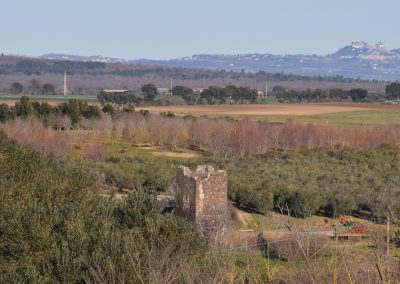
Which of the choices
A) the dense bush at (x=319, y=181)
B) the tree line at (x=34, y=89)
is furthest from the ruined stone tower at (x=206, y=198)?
the tree line at (x=34, y=89)

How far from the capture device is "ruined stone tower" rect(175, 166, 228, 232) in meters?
22.5

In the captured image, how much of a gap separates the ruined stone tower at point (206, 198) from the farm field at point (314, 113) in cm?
4782

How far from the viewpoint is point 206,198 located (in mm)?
22719

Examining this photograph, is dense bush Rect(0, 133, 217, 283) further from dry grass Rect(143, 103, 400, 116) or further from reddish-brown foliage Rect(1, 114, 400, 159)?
dry grass Rect(143, 103, 400, 116)

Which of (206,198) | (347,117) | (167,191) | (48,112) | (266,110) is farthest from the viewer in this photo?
(266,110)

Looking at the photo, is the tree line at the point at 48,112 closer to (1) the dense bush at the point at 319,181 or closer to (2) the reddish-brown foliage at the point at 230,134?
(2) the reddish-brown foliage at the point at 230,134

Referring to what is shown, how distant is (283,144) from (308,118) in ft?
59.4

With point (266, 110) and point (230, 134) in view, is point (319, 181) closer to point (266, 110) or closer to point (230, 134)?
point (230, 134)

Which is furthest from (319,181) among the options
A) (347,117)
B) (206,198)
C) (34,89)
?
(34,89)

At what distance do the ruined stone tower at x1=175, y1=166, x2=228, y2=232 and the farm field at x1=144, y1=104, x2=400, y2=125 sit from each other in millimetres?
47824

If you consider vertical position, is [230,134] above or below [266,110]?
above

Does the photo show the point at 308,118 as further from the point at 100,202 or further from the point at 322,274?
the point at 322,274

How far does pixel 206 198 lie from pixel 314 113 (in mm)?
58970

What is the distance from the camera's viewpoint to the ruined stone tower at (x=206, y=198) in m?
22.5
